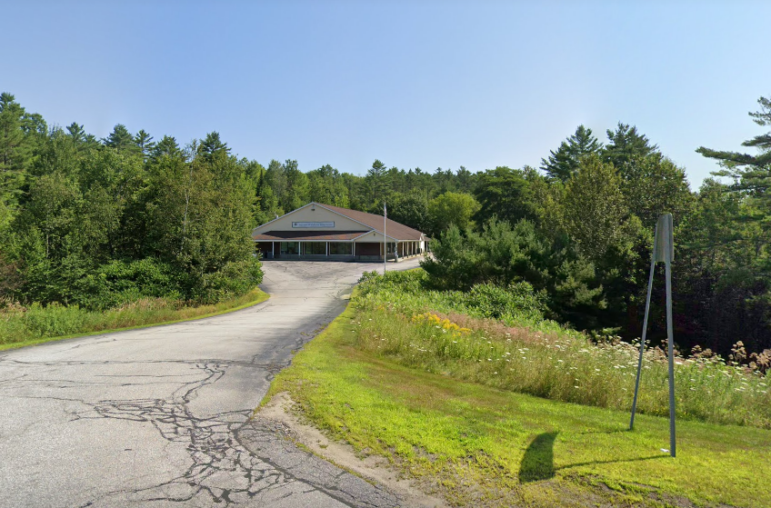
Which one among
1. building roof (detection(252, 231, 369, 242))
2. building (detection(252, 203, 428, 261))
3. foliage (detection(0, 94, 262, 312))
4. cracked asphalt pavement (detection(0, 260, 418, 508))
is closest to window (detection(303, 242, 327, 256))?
building (detection(252, 203, 428, 261))

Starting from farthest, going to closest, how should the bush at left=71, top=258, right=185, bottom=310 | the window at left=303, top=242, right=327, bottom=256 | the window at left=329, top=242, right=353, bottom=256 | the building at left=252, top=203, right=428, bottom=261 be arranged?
the window at left=303, top=242, right=327, bottom=256 < the window at left=329, top=242, right=353, bottom=256 < the building at left=252, top=203, right=428, bottom=261 < the bush at left=71, top=258, right=185, bottom=310

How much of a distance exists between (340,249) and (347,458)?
5044 cm

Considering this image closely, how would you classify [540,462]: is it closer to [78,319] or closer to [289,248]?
[78,319]

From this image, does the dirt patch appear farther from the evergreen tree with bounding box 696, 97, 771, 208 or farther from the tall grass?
the evergreen tree with bounding box 696, 97, 771, 208

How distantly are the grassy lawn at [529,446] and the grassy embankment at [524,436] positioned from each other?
0.6 inches

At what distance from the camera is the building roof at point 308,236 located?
180 feet

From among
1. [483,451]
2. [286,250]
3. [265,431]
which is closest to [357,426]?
[265,431]

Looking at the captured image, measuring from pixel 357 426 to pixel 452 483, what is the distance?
6.06 feet

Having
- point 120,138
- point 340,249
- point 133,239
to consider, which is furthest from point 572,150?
point 120,138

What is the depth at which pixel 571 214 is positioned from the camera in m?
29.7

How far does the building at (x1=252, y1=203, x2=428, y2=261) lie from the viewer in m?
54.5

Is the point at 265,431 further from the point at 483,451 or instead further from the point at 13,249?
the point at 13,249

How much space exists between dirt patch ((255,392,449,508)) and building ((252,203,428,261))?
45.9m

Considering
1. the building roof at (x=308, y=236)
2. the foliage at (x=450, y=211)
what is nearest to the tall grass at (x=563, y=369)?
the building roof at (x=308, y=236)
